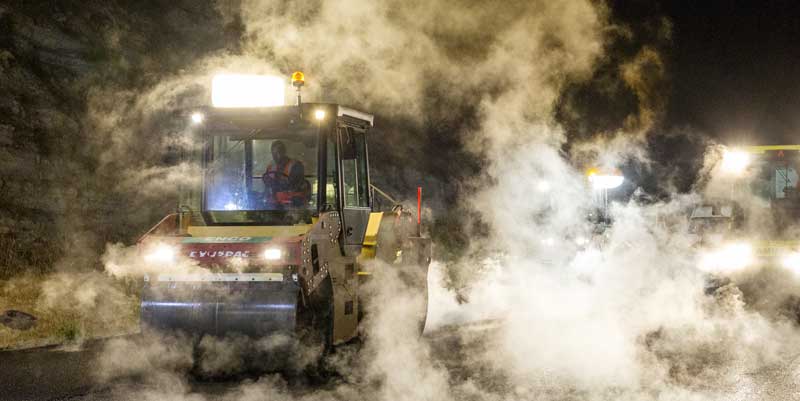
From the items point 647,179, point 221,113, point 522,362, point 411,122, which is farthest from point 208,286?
point 411,122

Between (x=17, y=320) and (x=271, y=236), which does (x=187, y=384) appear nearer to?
(x=271, y=236)

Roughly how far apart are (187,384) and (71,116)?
1250 centimetres

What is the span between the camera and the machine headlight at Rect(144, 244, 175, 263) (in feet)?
22.2

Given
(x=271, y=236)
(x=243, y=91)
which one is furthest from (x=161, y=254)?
(x=243, y=91)

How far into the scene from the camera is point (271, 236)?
23.8 ft

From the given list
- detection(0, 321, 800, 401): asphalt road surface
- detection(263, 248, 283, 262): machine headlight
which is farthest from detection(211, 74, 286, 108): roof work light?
detection(0, 321, 800, 401): asphalt road surface

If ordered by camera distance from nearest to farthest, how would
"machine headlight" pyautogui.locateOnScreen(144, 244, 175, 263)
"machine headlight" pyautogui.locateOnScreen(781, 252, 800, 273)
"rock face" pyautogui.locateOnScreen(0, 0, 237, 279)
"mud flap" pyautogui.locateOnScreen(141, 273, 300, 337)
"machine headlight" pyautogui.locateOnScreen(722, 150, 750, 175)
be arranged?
"mud flap" pyautogui.locateOnScreen(141, 273, 300, 337) → "machine headlight" pyautogui.locateOnScreen(144, 244, 175, 263) → "machine headlight" pyautogui.locateOnScreen(781, 252, 800, 273) → "machine headlight" pyautogui.locateOnScreen(722, 150, 750, 175) → "rock face" pyautogui.locateOnScreen(0, 0, 237, 279)

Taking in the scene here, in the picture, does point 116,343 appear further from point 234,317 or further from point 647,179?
point 647,179

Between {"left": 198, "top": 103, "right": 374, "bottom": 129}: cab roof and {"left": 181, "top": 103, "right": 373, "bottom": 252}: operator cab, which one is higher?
{"left": 198, "top": 103, "right": 374, "bottom": 129}: cab roof

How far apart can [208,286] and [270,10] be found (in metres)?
9.91

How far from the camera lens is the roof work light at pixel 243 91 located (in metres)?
7.88

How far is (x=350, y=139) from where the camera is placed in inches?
322

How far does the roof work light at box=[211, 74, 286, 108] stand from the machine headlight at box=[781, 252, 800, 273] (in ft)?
28.7

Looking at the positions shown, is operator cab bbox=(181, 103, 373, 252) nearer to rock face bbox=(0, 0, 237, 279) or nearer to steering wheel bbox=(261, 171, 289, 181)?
steering wheel bbox=(261, 171, 289, 181)
